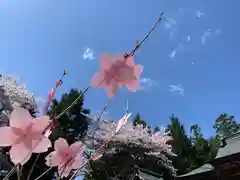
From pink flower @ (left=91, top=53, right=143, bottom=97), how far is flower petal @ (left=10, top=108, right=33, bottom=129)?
221 millimetres

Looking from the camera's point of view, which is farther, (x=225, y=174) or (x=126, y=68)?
(x=225, y=174)

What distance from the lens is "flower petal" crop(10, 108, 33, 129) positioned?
0.61 meters

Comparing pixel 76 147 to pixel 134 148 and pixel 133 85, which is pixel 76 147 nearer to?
pixel 133 85

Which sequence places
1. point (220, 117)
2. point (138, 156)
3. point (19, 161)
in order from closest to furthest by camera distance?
point (19, 161)
point (138, 156)
point (220, 117)

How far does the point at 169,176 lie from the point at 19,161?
12.2 metres

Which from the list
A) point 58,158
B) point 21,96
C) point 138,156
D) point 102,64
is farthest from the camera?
point 138,156

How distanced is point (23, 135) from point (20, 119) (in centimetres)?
4

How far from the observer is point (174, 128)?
18.7m

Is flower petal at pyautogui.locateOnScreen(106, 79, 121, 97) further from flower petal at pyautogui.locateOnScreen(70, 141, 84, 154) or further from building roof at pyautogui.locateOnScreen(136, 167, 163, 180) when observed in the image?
building roof at pyautogui.locateOnScreen(136, 167, 163, 180)

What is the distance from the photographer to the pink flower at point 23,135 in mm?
614

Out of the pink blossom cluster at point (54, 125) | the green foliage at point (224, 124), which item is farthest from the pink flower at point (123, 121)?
the green foliage at point (224, 124)

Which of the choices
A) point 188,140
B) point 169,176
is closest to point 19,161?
point 169,176

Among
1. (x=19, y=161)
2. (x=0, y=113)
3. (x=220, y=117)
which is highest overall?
(x=220, y=117)

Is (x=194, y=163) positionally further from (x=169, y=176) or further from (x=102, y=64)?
(x=102, y=64)
